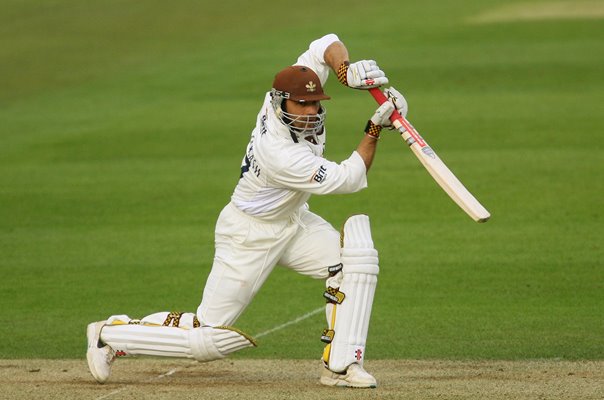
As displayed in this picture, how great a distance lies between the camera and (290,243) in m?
6.89

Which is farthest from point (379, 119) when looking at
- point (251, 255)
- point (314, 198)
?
point (314, 198)

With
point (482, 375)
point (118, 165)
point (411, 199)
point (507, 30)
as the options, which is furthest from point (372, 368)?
point (507, 30)

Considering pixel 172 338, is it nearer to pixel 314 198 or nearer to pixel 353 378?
pixel 353 378

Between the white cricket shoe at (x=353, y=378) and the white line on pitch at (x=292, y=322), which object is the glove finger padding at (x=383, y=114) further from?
the white line on pitch at (x=292, y=322)

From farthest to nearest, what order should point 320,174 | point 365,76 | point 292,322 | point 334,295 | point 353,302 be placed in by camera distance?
point 292,322 → point 334,295 → point 353,302 → point 365,76 → point 320,174

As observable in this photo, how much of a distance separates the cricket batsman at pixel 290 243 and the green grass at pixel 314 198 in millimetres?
1311

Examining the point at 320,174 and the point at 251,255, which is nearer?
the point at 320,174

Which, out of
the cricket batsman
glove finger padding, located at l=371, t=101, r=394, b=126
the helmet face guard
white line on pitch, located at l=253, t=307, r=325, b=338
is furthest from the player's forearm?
white line on pitch, located at l=253, t=307, r=325, b=338

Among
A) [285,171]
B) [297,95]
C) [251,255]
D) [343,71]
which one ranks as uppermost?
[343,71]

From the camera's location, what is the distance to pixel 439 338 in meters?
8.26

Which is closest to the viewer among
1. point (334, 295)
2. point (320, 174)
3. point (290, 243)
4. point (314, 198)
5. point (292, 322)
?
point (320, 174)

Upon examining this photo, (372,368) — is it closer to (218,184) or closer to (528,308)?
(528,308)

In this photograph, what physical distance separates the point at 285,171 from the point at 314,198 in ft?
24.2

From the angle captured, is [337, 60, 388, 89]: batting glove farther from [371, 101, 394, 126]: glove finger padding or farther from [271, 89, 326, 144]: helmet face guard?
[271, 89, 326, 144]: helmet face guard
